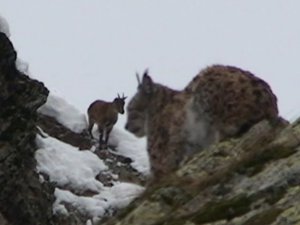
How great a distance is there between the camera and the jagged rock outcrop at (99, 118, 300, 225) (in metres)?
8.79

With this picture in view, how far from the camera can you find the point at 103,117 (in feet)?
95.7

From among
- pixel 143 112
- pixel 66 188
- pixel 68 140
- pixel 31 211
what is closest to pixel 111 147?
pixel 68 140

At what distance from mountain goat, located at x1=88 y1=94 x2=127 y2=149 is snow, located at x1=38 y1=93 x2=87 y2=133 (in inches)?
19.4

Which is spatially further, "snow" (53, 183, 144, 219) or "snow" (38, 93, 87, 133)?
"snow" (38, 93, 87, 133)

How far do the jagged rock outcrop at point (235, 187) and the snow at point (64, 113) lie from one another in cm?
1744

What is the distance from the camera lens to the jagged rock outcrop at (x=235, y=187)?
8.79 metres

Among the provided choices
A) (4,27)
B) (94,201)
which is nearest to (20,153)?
(4,27)

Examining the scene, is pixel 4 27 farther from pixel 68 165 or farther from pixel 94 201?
pixel 68 165

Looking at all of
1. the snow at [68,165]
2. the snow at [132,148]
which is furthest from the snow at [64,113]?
the snow at [68,165]

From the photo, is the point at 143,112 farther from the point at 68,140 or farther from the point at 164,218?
the point at 68,140

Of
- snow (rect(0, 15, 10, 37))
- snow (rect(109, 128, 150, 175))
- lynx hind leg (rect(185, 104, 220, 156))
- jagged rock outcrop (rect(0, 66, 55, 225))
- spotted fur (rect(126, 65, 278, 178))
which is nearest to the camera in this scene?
spotted fur (rect(126, 65, 278, 178))

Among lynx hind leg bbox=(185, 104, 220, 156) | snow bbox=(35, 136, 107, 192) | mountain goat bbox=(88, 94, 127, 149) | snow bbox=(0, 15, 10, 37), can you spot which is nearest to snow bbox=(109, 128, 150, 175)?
mountain goat bbox=(88, 94, 127, 149)

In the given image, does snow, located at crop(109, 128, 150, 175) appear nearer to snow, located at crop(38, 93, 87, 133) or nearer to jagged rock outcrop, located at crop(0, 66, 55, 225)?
snow, located at crop(38, 93, 87, 133)

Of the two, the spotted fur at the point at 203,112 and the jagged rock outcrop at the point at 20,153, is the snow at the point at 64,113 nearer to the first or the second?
the jagged rock outcrop at the point at 20,153
